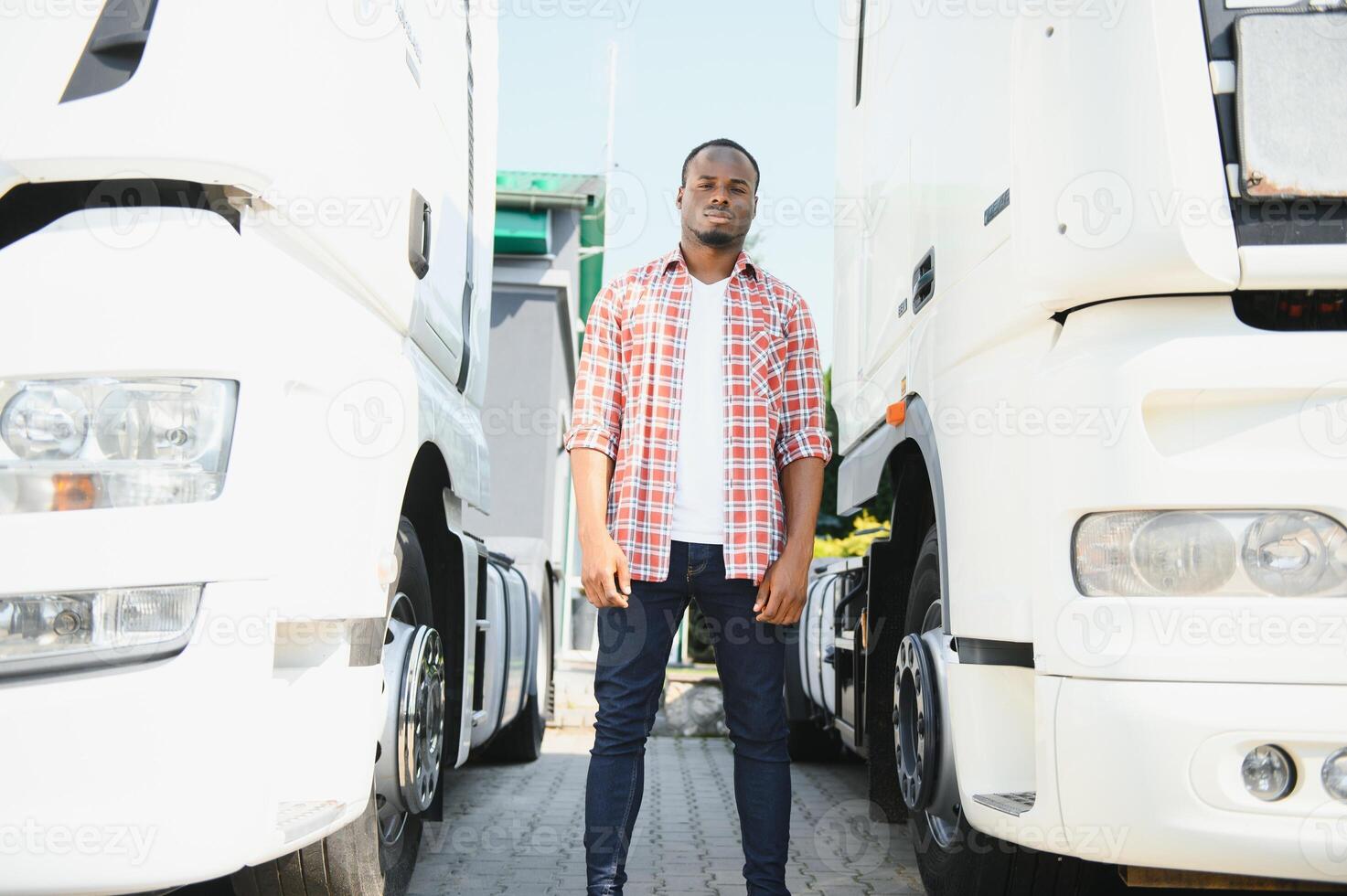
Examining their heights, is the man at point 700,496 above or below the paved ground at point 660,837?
above

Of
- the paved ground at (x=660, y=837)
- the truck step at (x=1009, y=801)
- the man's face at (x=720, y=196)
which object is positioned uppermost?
the man's face at (x=720, y=196)

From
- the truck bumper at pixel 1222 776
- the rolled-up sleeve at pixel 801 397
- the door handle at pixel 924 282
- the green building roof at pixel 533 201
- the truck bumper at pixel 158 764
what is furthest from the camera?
the green building roof at pixel 533 201

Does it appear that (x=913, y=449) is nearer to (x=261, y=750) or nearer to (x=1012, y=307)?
(x=1012, y=307)

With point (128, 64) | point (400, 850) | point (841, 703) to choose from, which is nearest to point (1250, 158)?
point (128, 64)

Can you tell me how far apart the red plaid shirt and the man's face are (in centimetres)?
11

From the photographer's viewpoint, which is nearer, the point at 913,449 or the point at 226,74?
the point at 226,74

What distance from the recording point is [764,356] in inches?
122

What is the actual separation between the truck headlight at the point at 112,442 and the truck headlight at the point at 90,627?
144mm

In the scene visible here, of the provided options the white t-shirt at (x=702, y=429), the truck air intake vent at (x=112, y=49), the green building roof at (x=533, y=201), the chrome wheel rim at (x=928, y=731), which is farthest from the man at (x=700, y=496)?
the green building roof at (x=533, y=201)

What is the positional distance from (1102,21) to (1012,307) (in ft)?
1.77

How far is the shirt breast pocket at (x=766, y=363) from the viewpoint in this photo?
121 inches

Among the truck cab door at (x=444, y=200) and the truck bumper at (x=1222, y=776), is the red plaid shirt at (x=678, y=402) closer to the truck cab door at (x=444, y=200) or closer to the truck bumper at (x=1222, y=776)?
the truck cab door at (x=444, y=200)

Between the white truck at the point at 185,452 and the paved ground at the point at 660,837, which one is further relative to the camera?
the paved ground at the point at 660,837

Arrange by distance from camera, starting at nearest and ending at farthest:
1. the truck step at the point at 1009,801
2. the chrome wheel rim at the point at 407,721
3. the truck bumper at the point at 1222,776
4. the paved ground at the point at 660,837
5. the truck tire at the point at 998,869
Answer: the truck bumper at the point at 1222,776 < the truck step at the point at 1009,801 < the truck tire at the point at 998,869 < the chrome wheel rim at the point at 407,721 < the paved ground at the point at 660,837
